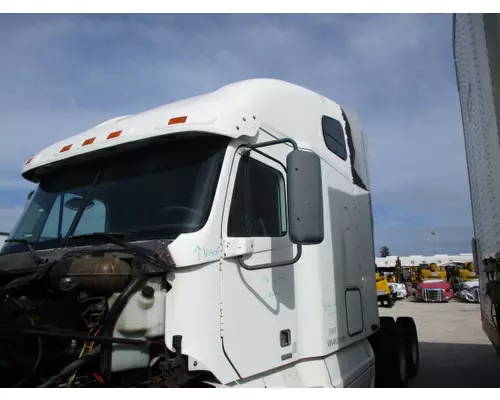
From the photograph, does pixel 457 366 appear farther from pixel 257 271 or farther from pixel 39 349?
pixel 39 349

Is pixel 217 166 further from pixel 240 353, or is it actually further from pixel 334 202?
pixel 334 202

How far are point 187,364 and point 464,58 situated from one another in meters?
5.07

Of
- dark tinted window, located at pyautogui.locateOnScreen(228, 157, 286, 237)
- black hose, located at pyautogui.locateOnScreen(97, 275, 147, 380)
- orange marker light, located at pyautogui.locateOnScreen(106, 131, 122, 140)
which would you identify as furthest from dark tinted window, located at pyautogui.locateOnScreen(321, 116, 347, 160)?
black hose, located at pyautogui.locateOnScreen(97, 275, 147, 380)

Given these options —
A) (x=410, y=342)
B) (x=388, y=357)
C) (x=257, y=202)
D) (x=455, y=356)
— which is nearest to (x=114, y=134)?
(x=257, y=202)

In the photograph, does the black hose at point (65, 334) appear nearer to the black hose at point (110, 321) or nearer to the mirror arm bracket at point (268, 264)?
the black hose at point (110, 321)

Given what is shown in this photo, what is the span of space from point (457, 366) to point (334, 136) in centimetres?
593

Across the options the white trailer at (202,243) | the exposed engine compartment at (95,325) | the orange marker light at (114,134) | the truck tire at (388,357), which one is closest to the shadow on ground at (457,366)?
the truck tire at (388,357)

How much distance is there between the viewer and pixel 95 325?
8.99ft

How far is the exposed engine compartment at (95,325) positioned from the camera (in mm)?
2658

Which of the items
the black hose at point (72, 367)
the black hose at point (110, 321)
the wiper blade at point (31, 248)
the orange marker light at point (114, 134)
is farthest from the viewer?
the orange marker light at point (114, 134)

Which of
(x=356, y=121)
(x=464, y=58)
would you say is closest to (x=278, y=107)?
(x=356, y=121)

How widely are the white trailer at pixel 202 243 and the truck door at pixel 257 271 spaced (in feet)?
0.04

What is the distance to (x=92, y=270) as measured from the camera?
267 centimetres

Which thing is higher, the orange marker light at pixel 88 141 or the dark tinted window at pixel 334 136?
the dark tinted window at pixel 334 136
